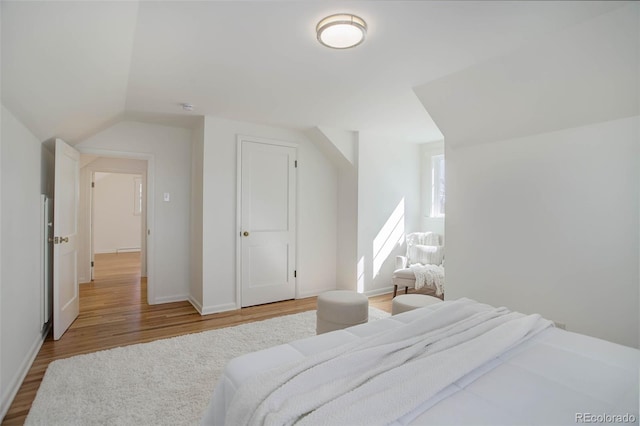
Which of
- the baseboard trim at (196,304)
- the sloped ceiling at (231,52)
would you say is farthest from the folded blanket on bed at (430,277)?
the baseboard trim at (196,304)

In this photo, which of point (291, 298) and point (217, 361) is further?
point (291, 298)

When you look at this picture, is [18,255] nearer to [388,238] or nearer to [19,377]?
[19,377]

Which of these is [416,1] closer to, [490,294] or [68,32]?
[68,32]

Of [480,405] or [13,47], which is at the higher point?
[13,47]

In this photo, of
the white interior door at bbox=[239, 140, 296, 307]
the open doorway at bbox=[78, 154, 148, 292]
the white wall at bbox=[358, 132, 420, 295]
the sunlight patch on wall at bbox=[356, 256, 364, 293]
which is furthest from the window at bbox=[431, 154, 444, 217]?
the open doorway at bbox=[78, 154, 148, 292]

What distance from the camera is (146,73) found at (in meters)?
2.56

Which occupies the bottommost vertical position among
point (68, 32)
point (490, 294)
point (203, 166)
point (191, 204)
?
point (490, 294)

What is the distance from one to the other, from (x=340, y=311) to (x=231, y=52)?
7.10 ft

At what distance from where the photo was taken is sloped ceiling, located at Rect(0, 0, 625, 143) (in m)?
1.68

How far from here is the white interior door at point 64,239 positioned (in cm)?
303

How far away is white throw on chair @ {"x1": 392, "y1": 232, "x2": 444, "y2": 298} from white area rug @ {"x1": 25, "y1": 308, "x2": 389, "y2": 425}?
5.17 ft

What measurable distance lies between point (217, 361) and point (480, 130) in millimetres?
2980

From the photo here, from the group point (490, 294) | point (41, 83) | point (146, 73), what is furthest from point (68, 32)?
point (490, 294)

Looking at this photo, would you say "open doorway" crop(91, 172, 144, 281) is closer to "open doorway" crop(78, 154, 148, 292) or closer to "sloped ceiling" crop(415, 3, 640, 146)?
"open doorway" crop(78, 154, 148, 292)
